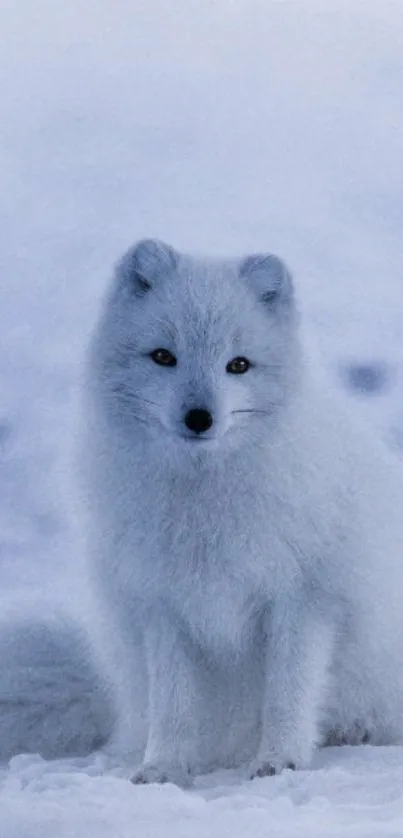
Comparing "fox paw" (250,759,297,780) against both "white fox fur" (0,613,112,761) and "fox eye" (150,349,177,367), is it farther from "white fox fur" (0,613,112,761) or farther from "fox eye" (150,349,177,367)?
"fox eye" (150,349,177,367)

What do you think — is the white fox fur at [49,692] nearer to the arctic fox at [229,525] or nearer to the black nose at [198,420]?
the arctic fox at [229,525]

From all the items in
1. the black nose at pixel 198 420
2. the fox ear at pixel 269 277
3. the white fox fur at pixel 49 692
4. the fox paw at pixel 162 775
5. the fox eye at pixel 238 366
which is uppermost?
the fox ear at pixel 269 277

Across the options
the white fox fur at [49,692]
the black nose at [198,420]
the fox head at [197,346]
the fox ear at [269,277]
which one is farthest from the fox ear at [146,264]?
the white fox fur at [49,692]

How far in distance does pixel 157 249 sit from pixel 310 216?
3.33ft

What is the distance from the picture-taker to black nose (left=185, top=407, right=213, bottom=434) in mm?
1875

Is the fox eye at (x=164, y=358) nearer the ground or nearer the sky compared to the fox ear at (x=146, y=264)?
nearer the ground

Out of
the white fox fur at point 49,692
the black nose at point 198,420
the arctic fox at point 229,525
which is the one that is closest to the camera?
the black nose at point 198,420

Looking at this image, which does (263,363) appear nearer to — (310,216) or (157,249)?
(157,249)

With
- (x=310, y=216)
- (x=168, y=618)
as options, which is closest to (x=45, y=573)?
(x=168, y=618)

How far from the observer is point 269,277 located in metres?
2.09

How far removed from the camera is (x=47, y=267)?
302 centimetres

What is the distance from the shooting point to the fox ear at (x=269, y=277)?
Answer: 2.08 m

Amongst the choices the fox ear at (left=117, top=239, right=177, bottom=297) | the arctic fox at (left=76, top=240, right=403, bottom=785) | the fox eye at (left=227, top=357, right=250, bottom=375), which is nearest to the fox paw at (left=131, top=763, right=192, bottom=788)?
the arctic fox at (left=76, top=240, right=403, bottom=785)

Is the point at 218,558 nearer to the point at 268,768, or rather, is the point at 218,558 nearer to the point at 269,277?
the point at 268,768
